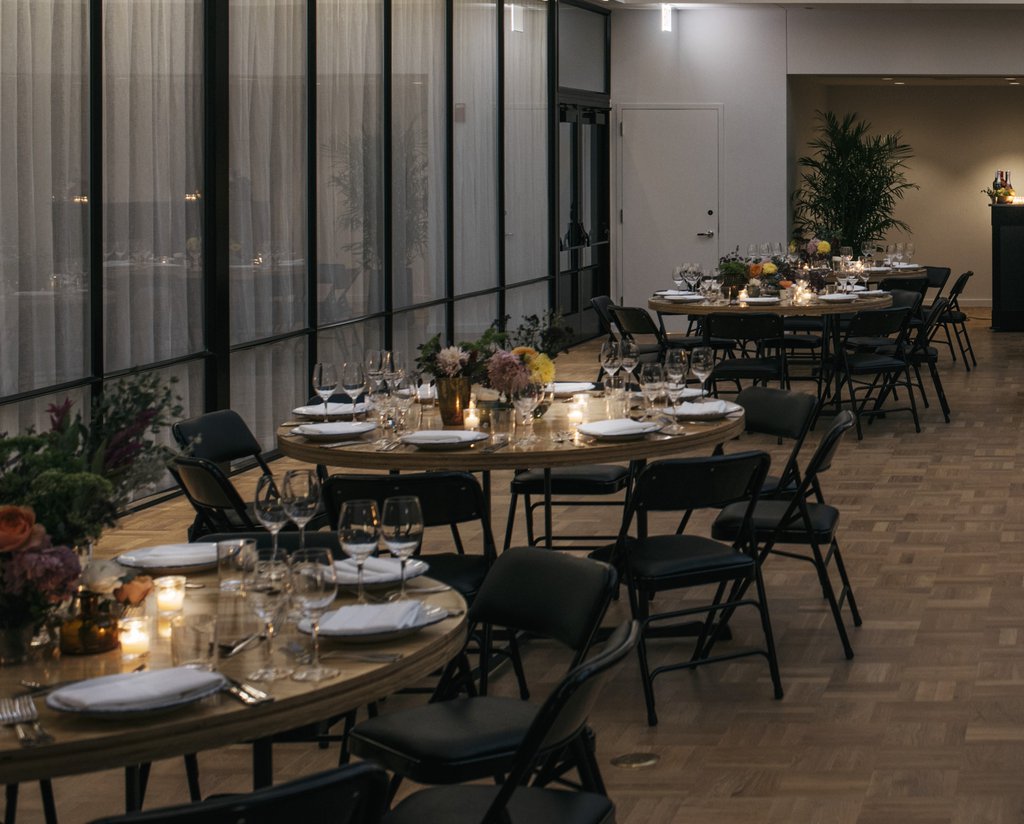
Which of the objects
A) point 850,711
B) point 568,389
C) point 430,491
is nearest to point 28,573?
point 430,491

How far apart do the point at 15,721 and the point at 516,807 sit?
90 cm

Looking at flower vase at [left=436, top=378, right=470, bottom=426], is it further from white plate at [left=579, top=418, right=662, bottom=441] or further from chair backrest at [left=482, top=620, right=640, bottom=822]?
chair backrest at [left=482, top=620, right=640, bottom=822]

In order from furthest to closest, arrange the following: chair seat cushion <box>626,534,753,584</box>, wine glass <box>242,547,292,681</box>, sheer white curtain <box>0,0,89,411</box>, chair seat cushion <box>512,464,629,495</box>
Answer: sheer white curtain <box>0,0,89,411</box> < chair seat cushion <box>512,464,629,495</box> < chair seat cushion <box>626,534,753,584</box> < wine glass <box>242,547,292,681</box>

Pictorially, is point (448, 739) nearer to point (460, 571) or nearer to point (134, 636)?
point (134, 636)

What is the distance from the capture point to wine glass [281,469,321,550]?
3.23m

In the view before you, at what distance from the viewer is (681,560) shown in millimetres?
4551

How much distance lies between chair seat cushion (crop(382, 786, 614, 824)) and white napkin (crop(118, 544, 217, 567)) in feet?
2.55

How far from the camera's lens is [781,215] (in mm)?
16406

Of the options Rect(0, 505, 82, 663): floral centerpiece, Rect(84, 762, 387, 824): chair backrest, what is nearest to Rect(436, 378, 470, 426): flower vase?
Rect(0, 505, 82, 663): floral centerpiece

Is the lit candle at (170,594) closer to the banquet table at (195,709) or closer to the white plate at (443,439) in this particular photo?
the banquet table at (195,709)

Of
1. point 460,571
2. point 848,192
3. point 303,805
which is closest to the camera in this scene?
point 303,805

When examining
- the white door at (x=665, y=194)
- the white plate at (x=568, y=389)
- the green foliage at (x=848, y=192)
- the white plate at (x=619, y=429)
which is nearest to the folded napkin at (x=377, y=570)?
the white plate at (x=619, y=429)

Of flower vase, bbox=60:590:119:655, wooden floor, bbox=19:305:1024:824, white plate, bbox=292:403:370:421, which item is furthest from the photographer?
white plate, bbox=292:403:370:421

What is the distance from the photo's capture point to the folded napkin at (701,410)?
5176 millimetres
